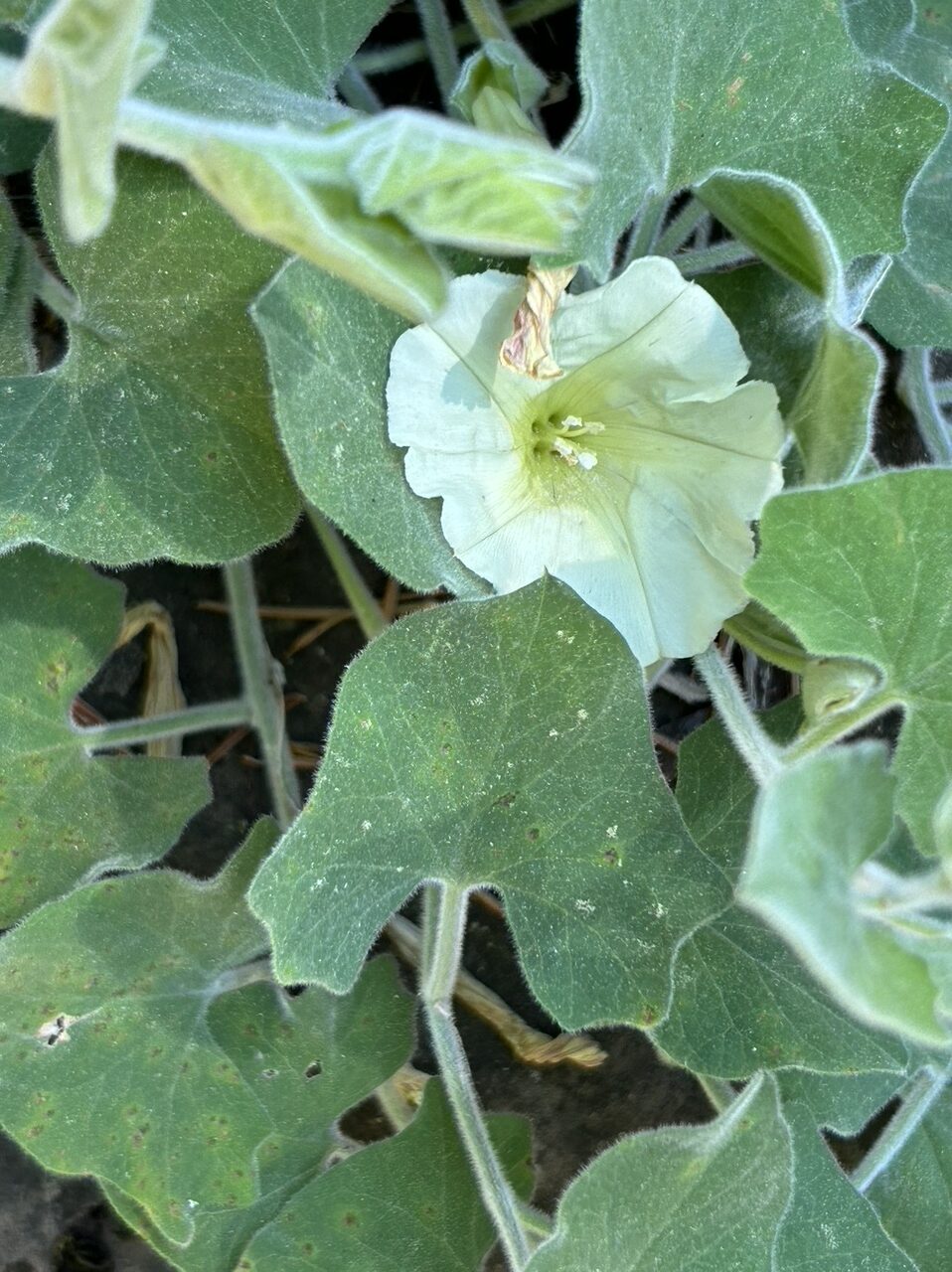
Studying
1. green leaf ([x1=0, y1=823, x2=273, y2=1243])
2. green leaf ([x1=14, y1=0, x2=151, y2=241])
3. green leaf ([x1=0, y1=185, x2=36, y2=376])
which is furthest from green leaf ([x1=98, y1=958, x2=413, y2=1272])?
green leaf ([x1=14, y1=0, x2=151, y2=241])

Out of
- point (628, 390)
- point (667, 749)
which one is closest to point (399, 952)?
point (667, 749)

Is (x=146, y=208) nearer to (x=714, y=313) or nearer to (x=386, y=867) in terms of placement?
(x=714, y=313)

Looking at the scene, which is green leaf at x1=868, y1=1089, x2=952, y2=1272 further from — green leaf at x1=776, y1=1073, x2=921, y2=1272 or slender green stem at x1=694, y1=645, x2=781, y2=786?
slender green stem at x1=694, y1=645, x2=781, y2=786

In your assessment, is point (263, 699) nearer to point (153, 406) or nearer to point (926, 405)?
point (153, 406)

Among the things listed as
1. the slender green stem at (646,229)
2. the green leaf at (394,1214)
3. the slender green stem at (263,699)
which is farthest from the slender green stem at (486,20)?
the green leaf at (394,1214)

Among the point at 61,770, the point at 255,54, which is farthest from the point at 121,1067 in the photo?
the point at 255,54
